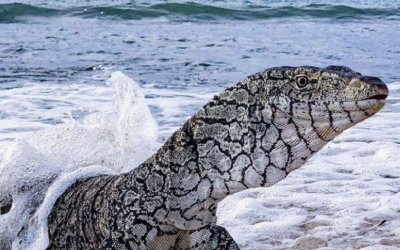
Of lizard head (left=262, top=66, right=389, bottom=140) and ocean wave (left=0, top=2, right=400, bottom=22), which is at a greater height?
lizard head (left=262, top=66, right=389, bottom=140)

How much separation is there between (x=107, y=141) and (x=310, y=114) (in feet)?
7.06

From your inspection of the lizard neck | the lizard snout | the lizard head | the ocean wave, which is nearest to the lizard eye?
the lizard head

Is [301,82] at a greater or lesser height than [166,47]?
greater

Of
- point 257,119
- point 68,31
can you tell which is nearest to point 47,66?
point 68,31

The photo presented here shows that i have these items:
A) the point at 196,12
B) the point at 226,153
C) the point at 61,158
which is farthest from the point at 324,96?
the point at 196,12

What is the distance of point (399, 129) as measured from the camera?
6867 mm

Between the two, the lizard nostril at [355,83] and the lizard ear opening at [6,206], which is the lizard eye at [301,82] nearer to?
the lizard nostril at [355,83]

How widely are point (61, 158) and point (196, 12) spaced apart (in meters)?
13.7

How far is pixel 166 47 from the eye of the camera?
1307cm

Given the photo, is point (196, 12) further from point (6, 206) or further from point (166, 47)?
point (6, 206)

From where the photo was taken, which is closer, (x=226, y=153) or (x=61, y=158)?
(x=226, y=153)

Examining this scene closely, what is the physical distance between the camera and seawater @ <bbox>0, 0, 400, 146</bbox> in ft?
27.4

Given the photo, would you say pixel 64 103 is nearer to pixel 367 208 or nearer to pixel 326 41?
pixel 367 208

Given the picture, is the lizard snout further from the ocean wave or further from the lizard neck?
the ocean wave
